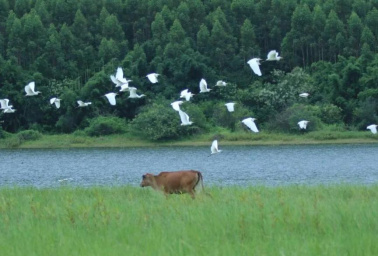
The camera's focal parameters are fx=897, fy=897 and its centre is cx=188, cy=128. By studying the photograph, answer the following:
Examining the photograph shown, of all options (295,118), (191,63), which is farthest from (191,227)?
(191,63)

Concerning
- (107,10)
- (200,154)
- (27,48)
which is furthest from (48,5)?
(200,154)

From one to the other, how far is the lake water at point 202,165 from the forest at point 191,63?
116 inches

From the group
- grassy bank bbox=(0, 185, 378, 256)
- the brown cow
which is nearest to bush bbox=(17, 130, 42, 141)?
the brown cow

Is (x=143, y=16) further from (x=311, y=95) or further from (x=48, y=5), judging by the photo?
(x=311, y=95)

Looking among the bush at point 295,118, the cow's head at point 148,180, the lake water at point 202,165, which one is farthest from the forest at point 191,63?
the cow's head at point 148,180

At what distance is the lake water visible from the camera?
89.0ft

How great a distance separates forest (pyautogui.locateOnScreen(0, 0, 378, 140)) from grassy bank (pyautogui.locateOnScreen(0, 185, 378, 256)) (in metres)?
38.8

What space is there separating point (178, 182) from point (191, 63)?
3962 centimetres

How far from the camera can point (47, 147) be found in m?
53.5

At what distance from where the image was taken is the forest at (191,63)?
175ft

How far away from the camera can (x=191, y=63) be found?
181ft

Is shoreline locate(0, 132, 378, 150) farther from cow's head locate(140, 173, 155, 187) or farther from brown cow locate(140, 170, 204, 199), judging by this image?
brown cow locate(140, 170, 204, 199)

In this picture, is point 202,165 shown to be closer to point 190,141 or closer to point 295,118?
point 295,118

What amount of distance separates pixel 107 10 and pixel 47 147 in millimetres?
18046
